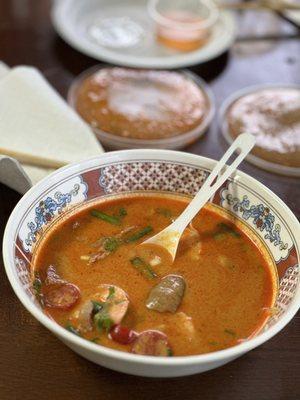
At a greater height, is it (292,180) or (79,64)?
(79,64)

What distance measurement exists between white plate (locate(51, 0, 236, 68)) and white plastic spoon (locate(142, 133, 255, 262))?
764mm

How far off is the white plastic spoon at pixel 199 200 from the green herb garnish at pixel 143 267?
5 cm

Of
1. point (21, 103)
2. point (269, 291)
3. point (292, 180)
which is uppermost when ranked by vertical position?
point (21, 103)

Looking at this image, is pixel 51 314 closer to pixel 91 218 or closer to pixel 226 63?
pixel 91 218

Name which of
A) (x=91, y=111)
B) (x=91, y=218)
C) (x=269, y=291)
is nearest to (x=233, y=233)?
(x=269, y=291)

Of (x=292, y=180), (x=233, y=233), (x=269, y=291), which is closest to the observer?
(x=269, y=291)

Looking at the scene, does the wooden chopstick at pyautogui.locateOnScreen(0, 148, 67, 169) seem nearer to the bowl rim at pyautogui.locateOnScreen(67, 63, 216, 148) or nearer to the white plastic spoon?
the bowl rim at pyautogui.locateOnScreen(67, 63, 216, 148)

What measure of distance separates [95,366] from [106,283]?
153 mm

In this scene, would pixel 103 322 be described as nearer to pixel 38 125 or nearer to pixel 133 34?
pixel 38 125

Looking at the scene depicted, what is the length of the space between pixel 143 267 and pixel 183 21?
127 centimetres

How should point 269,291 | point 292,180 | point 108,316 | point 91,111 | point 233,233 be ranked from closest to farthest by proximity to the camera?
point 108,316 < point 269,291 < point 233,233 < point 292,180 < point 91,111

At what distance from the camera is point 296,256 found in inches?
45.2

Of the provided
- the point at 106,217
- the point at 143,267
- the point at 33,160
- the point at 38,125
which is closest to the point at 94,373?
the point at 143,267

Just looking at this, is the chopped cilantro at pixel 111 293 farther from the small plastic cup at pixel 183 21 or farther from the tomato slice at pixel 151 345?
the small plastic cup at pixel 183 21
